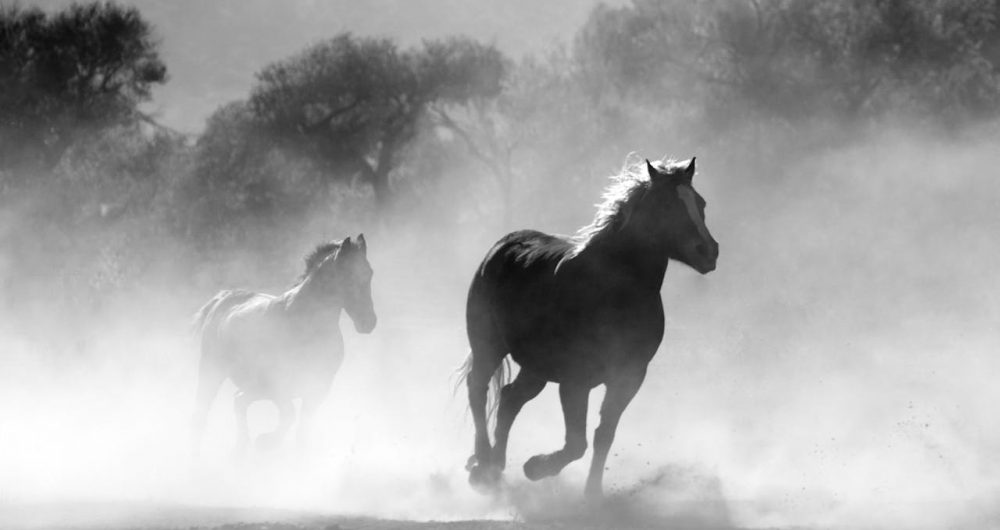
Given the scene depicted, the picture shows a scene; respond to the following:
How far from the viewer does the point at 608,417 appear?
1228 cm

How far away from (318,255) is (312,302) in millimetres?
585

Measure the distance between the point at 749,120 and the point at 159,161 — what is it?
20.5 metres

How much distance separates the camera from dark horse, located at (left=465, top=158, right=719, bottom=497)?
12055 mm

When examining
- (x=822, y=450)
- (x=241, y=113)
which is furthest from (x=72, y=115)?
(x=822, y=450)

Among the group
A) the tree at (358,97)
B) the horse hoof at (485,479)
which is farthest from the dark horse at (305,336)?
the tree at (358,97)

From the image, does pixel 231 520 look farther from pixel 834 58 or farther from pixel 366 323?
pixel 834 58

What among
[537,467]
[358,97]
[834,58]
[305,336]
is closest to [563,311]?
[537,467]

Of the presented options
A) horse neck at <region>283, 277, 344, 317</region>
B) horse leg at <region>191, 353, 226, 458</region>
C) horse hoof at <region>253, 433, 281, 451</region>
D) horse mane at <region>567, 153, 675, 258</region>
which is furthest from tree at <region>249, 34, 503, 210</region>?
horse mane at <region>567, 153, 675, 258</region>

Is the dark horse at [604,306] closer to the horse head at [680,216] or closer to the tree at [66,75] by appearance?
the horse head at [680,216]

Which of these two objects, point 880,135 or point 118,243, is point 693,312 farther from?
point 118,243

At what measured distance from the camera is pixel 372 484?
47.3ft

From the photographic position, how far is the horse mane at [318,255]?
15.7 m

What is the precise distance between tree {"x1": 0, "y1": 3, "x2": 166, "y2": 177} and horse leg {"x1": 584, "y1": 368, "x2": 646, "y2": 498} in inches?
1416

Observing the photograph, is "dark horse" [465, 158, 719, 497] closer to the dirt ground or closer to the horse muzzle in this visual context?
the dirt ground
